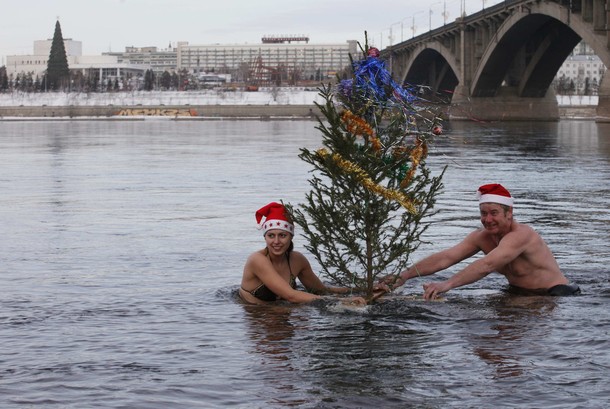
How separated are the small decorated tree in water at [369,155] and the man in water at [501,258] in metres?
0.73

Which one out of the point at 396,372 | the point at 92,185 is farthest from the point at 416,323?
the point at 92,185

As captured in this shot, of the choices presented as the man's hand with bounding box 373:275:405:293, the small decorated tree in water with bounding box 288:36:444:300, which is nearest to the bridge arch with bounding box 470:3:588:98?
the man's hand with bounding box 373:275:405:293

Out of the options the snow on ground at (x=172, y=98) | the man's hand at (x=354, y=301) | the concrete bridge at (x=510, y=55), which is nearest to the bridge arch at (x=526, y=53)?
the concrete bridge at (x=510, y=55)

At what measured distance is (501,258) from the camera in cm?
1088

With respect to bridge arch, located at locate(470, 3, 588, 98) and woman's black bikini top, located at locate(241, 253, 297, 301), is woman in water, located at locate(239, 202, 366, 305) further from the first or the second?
bridge arch, located at locate(470, 3, 588, 98)

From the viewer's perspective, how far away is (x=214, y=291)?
11.8 metres

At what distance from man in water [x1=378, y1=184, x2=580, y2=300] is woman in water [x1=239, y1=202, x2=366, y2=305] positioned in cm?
78

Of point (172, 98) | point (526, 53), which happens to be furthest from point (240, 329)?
point (172, 98)

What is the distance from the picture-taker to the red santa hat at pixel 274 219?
10.3m

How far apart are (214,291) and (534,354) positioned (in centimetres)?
414

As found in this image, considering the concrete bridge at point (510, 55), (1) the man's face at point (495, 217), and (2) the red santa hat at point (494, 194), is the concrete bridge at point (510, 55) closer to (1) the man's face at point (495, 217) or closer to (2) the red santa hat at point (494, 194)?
(1) the man's face at point (495, 217)

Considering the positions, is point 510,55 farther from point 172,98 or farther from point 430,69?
point 172,98

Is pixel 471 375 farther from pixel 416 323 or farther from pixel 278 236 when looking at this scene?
pixel 278 236

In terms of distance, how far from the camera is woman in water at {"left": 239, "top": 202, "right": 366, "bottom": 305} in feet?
34.0
